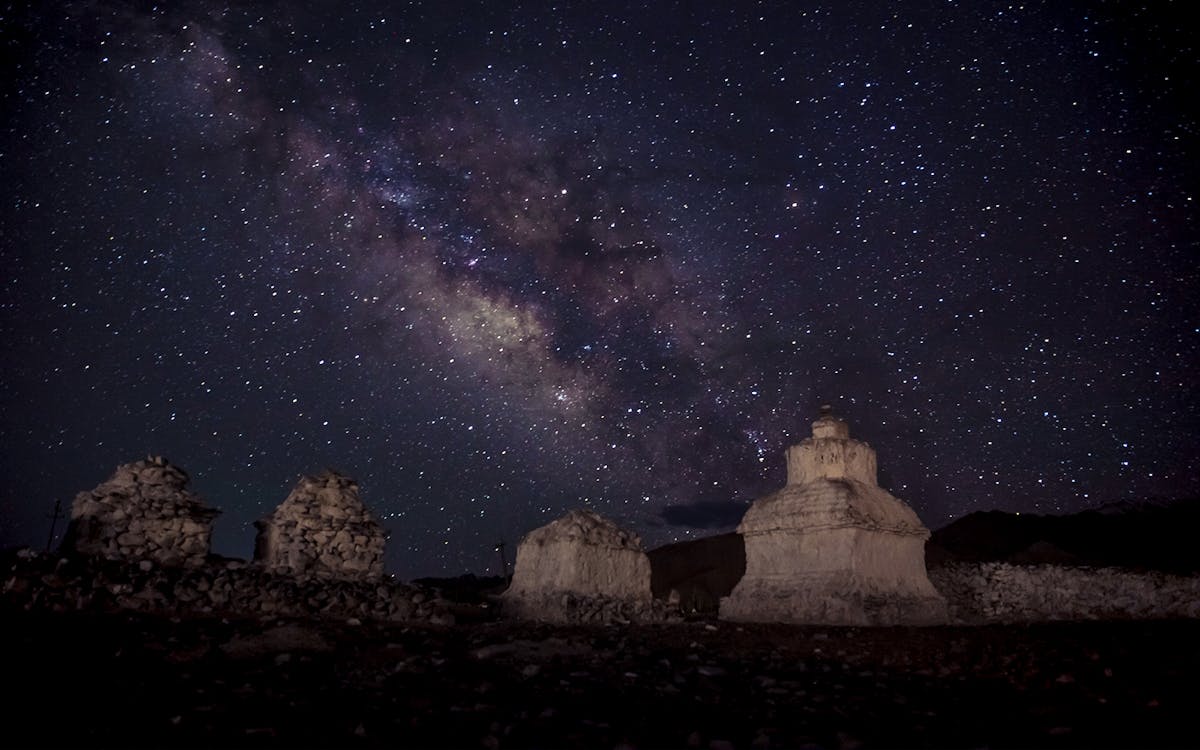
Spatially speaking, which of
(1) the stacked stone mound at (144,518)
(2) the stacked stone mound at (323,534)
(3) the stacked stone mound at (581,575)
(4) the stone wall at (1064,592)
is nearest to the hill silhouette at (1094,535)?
(4) the stone wall at (1064,592)

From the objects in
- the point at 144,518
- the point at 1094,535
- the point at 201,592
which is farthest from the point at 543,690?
the point at 1094,535

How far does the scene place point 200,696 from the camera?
19.4ft

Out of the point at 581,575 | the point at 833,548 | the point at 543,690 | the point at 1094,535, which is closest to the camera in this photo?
the point at 543,690

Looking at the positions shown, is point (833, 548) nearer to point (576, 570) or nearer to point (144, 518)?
point (576, 570)

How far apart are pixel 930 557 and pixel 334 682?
5121 centimetres

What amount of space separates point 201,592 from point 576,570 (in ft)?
28.0

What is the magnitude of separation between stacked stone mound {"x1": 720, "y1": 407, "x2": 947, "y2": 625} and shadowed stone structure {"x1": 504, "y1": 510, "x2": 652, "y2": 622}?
9.96 ft

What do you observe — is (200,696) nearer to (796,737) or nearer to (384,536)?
(796,737)

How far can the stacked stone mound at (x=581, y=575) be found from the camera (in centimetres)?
1670

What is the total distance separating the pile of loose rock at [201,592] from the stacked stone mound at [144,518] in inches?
31.5

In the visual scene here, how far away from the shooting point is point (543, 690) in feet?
22.7

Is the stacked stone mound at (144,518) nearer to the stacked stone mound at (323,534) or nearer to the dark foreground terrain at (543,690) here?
the stacked stone mound at (323,534)

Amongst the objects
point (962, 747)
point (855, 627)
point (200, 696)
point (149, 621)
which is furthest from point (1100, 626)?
point (149, 621)

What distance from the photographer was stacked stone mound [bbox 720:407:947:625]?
650 inches
